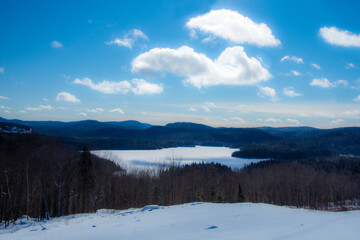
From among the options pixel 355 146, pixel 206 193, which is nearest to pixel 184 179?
pixel 206 193

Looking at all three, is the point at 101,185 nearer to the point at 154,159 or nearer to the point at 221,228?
the point at 221,228

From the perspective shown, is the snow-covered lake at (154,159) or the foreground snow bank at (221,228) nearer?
the foreground snow bank at (221,228)

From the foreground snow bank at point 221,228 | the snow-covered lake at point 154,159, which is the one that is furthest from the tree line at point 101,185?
the foreground snow bank at point 221,228

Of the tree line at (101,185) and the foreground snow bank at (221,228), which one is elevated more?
the foreground snow bank at (221,228)

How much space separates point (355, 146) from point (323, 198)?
18225cm

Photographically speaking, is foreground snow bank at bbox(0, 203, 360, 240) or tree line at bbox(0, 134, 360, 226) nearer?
foreground snow bank at bbox(0, 203, 360, 240)

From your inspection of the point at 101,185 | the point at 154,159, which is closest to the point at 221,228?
the point at 101,185

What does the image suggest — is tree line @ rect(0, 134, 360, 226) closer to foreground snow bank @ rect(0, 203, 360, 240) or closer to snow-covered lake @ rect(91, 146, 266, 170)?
snow-covered lake @ rect(91, 146, 266, 170)

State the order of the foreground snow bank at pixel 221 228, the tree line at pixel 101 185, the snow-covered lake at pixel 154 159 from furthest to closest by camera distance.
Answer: the snow-covered lake at pixel 154 159 → the tree line at pixel 101 185 → the foreground snow bank at pixel 221 228

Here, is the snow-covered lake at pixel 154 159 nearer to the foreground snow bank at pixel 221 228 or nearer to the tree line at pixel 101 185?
the tree line at pixel 101 185

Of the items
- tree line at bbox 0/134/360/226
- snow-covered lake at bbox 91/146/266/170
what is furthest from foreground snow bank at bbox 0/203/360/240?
snow-covered lake at bbox 91/146/266/170

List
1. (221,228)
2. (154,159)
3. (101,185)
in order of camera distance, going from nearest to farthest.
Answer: (221,228) < (101,185) < (154,159)

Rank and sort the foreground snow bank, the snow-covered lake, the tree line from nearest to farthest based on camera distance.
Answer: the foreground snow bank → the tree line → the snow-covered lake

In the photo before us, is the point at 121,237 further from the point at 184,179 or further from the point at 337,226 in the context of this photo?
the point at 184,179
